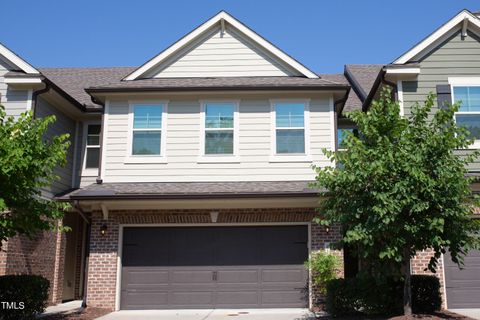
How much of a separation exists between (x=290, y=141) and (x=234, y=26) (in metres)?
3.97

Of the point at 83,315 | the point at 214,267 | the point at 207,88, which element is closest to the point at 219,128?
the point at 207,88

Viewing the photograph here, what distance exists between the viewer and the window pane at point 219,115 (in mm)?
Result: 14594

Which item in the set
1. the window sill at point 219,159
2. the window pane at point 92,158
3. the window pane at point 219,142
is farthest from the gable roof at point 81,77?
the window sill at point 219,159

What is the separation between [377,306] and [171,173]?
6.43 metres

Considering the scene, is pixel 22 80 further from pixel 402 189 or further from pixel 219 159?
pixel 402 189

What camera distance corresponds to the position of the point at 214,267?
14.0 meters

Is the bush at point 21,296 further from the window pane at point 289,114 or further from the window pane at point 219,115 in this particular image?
the window pane at point 289,114

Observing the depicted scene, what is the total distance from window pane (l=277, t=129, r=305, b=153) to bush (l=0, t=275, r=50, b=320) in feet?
22.9

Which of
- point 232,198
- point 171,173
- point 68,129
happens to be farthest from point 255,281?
point 68,129

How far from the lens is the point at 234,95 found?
1464 centimetres

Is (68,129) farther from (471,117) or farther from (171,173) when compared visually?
(471,117)

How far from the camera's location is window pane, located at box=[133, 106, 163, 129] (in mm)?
14617

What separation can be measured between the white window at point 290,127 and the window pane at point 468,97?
13.3 feet

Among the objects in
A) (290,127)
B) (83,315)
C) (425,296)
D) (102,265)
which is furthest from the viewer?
(290,127)
